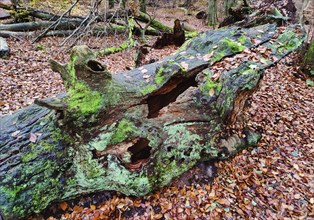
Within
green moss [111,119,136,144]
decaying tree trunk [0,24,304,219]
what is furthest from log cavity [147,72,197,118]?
green moss [111,119,136,144]

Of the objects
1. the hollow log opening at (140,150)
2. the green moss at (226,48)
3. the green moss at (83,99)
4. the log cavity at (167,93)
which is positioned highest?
the green moss at (226,48)

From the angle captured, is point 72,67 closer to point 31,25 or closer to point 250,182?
point 250,182

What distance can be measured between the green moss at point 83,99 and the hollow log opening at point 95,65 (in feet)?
0.83

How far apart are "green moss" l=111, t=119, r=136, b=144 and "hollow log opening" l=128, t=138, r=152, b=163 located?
212 millimetres

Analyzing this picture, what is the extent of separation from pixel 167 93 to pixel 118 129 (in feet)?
3.45

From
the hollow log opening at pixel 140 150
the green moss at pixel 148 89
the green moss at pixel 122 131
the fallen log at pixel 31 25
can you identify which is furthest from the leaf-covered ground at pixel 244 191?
the fallen log at pixel 31 25

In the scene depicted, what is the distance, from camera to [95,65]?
2979 mm

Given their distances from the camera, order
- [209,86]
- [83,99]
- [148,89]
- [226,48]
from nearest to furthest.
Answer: [83,99] → [148,89] → [209,86] → [226,48]

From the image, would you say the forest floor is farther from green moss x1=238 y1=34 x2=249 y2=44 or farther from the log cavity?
the log cavity

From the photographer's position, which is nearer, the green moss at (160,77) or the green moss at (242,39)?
the green moss at (160,77)

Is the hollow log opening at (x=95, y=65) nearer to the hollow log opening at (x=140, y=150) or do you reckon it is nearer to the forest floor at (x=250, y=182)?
the hollow log opening at (x=140, y=150)

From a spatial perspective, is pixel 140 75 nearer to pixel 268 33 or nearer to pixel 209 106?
pixel 209 106

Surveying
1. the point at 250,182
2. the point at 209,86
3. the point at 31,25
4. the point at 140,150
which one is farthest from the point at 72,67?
the point at 31,25

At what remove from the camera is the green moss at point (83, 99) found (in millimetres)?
2814
